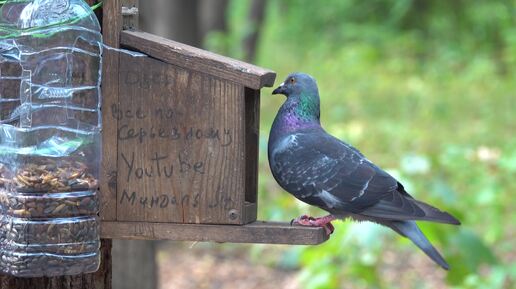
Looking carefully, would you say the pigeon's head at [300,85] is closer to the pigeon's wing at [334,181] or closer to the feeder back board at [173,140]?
the pigeon's wing at [334,181]

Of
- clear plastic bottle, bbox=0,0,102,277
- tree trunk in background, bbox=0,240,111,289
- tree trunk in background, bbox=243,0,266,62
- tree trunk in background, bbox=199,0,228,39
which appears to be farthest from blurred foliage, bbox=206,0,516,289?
clear plastic bottle, bbox=0,0,102,277

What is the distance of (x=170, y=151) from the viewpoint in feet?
9.58

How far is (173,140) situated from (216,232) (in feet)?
1.11

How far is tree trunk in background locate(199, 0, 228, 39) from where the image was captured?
539 inches

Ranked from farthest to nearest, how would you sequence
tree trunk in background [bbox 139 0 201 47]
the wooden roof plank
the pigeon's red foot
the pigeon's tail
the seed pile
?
tree trunk in background [bbox 139 0 201 47] < the pigeon's tail < the pigeon's red foot < the wooden roof plank < the seed pile

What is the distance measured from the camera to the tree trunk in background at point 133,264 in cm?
520

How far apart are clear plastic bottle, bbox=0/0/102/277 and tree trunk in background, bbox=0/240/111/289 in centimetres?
13

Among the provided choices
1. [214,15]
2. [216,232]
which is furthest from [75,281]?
[214,15]

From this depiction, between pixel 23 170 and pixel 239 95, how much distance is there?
28.8 inches

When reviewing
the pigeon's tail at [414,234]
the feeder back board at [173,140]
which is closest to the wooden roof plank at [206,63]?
the feeder back board at [173,140]

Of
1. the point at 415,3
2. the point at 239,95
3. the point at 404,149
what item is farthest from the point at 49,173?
the point at 404,149

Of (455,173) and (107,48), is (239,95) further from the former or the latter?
(455,173)

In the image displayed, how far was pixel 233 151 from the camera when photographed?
2910 mm

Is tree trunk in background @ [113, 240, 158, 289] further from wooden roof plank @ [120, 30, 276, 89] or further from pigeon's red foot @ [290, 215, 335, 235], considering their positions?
wooden roof plank @ [120, 30, 276, 89]
